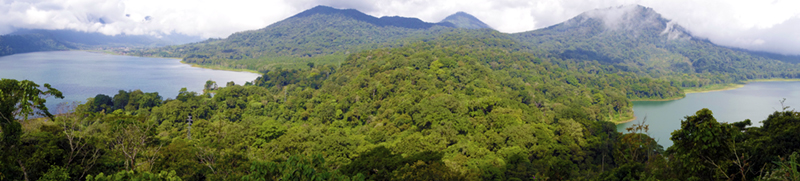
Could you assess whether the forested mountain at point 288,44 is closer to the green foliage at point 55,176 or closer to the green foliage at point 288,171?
the green foliage at point 55,176

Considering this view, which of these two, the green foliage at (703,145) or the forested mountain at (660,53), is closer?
the green foliage at (703,145)

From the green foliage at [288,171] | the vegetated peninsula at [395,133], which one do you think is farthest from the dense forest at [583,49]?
the green foliage at [288,171]

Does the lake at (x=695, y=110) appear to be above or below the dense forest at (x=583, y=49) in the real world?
below

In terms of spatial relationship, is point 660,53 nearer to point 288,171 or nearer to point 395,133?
point 395,133

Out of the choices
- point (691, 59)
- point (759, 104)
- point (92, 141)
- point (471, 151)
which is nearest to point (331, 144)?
point (471, 151)

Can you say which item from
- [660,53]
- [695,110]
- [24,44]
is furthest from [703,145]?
[24,44]

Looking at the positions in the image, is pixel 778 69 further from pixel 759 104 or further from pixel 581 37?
pixel 759 104
